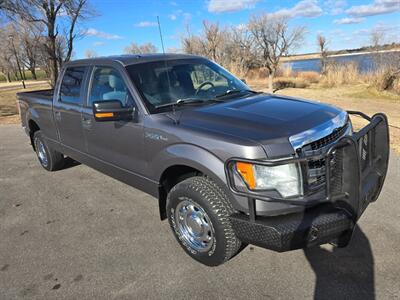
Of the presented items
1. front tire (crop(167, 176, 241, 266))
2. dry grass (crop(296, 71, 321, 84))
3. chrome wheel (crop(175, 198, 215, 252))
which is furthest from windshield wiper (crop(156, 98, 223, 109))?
dry grass (crop(296, 71, 321, 84))

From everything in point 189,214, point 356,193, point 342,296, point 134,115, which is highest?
point 134,115

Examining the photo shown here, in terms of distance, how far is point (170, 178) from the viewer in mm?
3500

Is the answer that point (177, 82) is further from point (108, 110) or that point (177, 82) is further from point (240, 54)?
point (240, 54)

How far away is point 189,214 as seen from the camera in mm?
3201

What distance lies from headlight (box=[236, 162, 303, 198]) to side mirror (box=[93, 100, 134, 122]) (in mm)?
1438

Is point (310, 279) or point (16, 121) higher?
point (16, 121)

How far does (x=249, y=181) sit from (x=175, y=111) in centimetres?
117

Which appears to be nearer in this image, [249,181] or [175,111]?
[249,181]

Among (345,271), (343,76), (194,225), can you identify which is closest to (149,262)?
(194,225)

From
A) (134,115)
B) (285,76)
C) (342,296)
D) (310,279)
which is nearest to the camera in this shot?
(342,296)

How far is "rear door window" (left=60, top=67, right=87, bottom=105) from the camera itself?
4.53 meters

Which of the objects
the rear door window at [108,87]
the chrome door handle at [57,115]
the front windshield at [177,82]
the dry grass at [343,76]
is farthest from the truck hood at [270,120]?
the dry grass at [343,76]

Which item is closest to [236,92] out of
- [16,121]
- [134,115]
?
[134,115]

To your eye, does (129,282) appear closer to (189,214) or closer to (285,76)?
(189,214)
